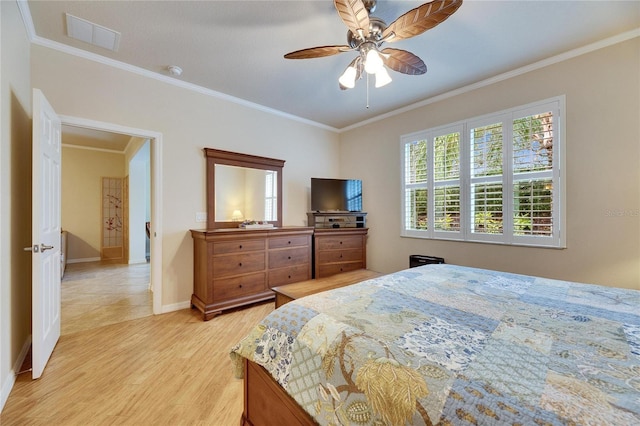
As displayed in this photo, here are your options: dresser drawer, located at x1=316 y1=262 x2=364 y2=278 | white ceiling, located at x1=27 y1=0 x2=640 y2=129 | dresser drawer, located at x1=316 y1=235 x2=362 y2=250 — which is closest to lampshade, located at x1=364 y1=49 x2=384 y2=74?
white ceiling, located at x1=27 y1=0 x2=640 y2=129

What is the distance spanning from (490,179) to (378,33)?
2095mm

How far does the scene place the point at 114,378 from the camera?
183 cm

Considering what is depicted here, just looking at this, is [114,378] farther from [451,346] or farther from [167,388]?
[451,346]

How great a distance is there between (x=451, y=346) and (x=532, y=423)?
31 centimetres

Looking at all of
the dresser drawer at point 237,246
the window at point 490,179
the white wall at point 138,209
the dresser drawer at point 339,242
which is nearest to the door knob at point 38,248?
the dresser drawer at point 237,246

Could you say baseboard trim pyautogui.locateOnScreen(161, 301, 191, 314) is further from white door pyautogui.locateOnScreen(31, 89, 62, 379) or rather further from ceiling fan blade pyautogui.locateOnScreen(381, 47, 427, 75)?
ceiling fan blade pyautogui.locateOnScreen(381, 47, 427, 75)

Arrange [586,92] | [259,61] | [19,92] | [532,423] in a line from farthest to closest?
1. [259,61]
2. [586,92]
3. [19,92]
4. [532,423]

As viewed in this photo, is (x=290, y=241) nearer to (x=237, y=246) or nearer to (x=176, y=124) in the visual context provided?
(x=237, y=246)

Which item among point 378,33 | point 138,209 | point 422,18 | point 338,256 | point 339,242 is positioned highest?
point 378,33

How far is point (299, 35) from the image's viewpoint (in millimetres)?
2238

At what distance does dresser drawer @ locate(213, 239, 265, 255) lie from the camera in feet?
9.41

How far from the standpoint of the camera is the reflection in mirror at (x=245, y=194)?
3383 mm

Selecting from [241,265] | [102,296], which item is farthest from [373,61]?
[102,296]

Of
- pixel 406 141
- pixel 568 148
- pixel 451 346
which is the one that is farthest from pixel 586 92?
pixel 451 346
